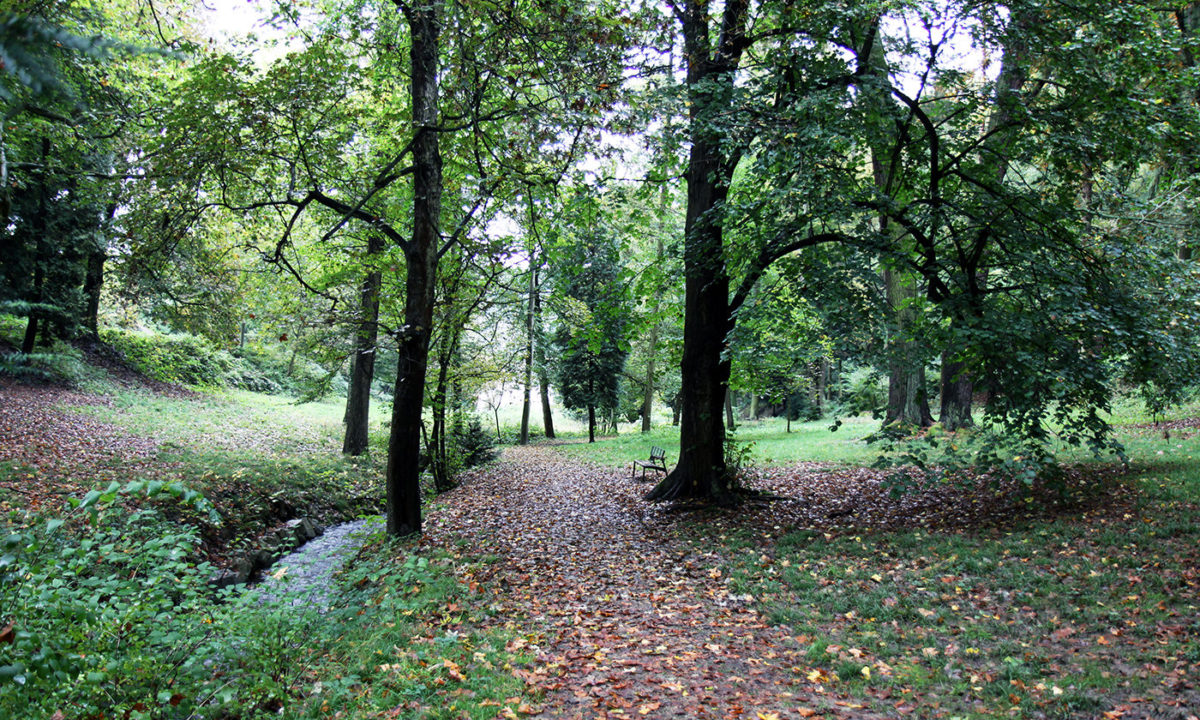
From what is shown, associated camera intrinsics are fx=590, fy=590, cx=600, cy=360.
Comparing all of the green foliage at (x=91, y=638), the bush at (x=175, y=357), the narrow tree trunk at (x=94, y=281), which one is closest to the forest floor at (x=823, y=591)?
the green foliage at (x=91, y=638)

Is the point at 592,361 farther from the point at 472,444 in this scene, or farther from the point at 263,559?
the point at 263,559

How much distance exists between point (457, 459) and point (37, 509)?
27.4 feet

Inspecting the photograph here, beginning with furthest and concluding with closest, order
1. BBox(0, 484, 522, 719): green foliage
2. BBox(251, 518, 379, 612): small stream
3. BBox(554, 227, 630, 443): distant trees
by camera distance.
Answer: BBox(554, 227, 630, 443): distant trees < BBox(251, 518, 379, 612): small stream < BBox(0, 484, 522, 719): green foliage

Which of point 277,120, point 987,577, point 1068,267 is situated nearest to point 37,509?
point 277,120

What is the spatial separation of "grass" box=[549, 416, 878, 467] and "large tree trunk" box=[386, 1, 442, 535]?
6.45 metres

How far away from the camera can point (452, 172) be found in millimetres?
9484

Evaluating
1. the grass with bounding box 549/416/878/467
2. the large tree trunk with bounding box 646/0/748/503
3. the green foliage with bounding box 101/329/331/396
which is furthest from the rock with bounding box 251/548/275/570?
the green foliage with bounding box 101/329/331/396

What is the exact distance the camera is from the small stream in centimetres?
543

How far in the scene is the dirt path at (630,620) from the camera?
4.08 m

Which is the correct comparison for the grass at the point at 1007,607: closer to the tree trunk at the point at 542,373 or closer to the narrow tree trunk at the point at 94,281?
the tree trunk at the point at 542,373

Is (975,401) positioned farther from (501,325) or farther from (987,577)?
(987,577)

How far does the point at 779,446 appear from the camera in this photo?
1861 cm

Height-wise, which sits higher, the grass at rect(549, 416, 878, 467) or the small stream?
the grass at rect(549, 416, 878, 467)

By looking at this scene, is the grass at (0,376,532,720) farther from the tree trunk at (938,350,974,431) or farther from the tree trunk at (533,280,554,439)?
the tree trunk at (533,280,554,439)
